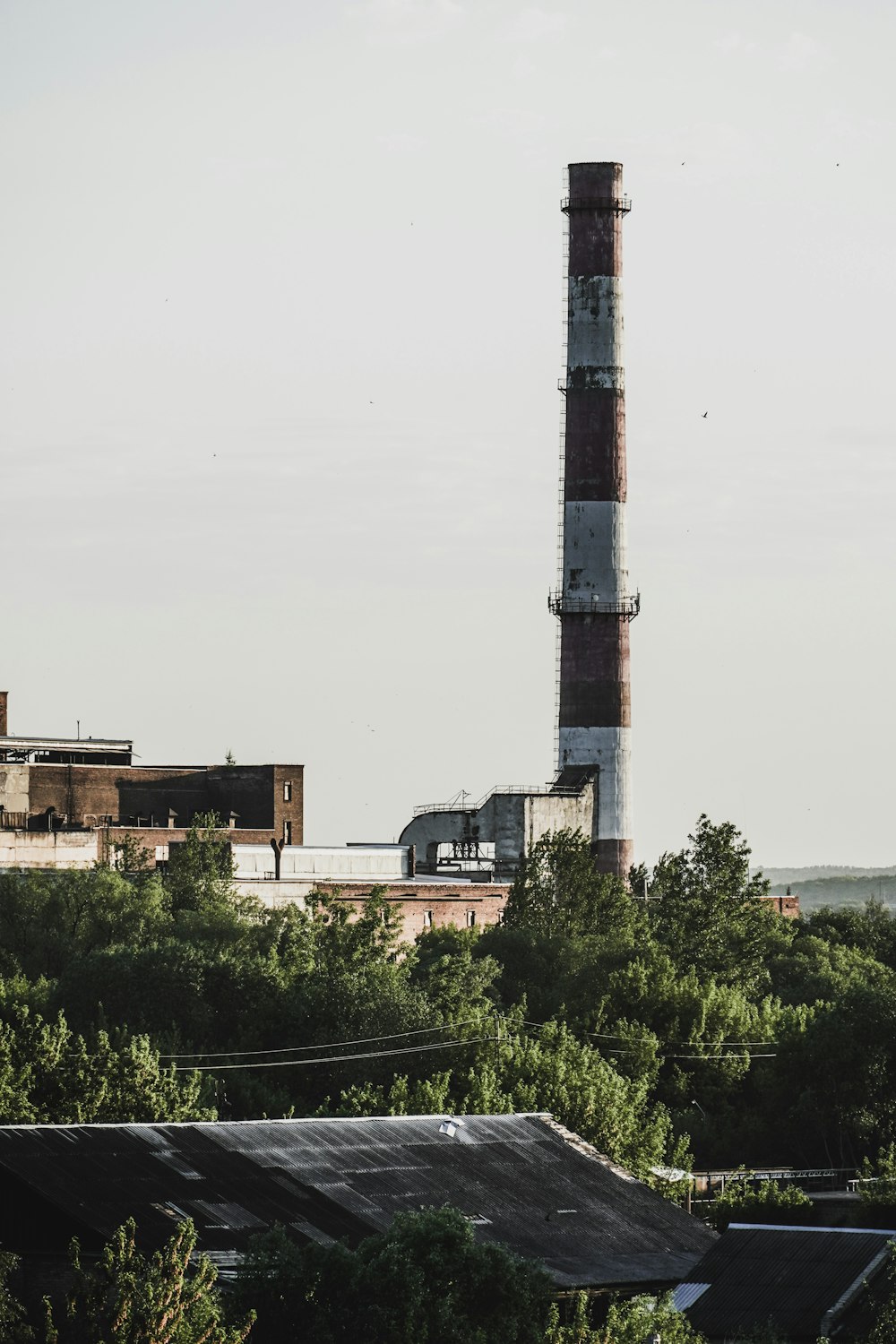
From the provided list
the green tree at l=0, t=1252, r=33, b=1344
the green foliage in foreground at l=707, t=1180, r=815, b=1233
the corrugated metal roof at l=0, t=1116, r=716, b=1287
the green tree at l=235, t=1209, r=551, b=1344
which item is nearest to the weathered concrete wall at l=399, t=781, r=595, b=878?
the green foliage in foreground at l=707, t=1180, r=815, b=1233

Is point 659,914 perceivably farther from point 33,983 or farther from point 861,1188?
point 861,1188

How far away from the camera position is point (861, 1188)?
43.1m

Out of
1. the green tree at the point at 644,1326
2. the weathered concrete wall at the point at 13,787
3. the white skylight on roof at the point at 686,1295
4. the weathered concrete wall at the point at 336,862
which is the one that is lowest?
the white skylight on roof at the point at 686,1295

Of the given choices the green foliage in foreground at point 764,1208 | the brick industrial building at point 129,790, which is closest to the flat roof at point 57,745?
the brick industrial building at point 129,790

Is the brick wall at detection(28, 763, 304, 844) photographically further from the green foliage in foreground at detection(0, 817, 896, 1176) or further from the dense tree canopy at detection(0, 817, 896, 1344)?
the green foliage in foreground at detection(0, 817, 896, 1176)

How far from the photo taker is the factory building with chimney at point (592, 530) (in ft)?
256

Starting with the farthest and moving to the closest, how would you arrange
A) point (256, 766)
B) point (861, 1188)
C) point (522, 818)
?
point (256, 766) → point (522, 818) → point (861, 1188)

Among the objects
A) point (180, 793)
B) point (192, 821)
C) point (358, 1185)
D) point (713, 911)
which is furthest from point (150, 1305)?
point (180, 793)

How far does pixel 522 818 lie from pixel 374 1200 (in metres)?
47.9

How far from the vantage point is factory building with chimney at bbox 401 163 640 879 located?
78.1 meters

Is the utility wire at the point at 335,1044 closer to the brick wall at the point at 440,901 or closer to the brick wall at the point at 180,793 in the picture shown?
the brick wall at the point at 440,901

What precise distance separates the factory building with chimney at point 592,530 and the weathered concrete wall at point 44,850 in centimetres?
1557

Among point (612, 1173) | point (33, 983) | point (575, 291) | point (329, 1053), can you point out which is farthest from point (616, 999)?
point (575, 291)

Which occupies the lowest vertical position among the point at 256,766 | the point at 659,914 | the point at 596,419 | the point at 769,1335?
the point at 769,1335
